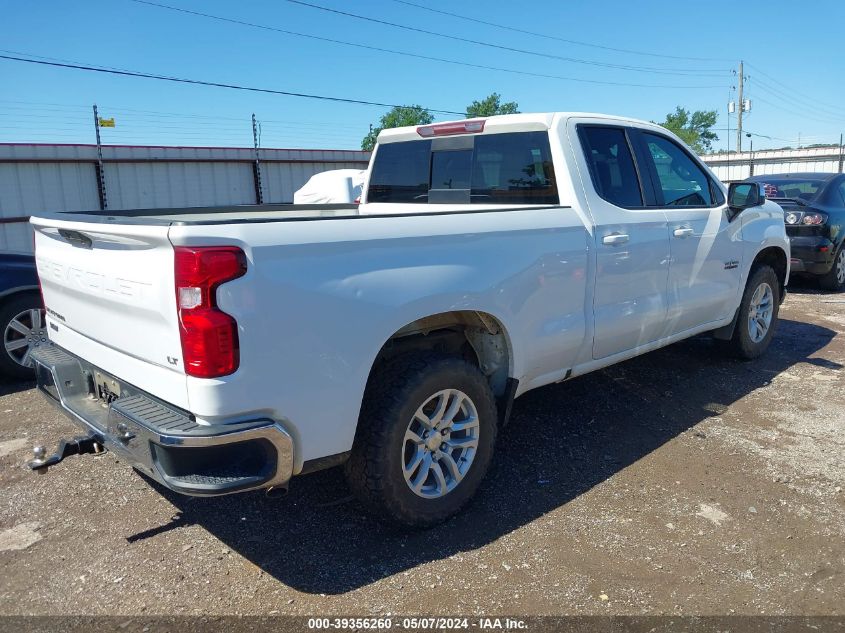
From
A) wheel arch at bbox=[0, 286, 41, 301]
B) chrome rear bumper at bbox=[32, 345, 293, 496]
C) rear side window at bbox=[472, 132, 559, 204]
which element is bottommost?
chrome rear bumper at bbox=[32, 345, 293, 496]

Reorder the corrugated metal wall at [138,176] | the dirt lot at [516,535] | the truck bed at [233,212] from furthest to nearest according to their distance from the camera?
the corrugated metal wall at [138,176] → the truck bed at [233,212] → the dirt lot at [516,535]

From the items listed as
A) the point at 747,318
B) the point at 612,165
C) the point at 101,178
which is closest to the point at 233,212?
the point at 612,165

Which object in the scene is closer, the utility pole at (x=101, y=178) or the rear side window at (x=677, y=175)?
the rear side window at (x=677, y=175)

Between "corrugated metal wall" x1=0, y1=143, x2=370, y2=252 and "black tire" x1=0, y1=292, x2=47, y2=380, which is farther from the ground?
"corrugated metal wall" x1=0, y1=143, x2=370, y2=252

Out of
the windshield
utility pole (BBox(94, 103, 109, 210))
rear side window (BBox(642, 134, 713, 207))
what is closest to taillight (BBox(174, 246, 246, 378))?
rear side window (BBox(642, 134, 713, 207))

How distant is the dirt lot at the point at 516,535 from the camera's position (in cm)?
286

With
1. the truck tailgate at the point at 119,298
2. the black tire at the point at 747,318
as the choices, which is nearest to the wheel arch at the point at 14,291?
the truck tailgate at the point at 119,298

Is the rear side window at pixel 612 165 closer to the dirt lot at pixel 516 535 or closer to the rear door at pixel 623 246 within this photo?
the rear door at pixel 623 246

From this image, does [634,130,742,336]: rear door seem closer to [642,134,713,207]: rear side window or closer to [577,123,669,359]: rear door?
[642,134,713,207]: rear side window

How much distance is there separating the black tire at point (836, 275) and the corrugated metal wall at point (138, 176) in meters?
12.8

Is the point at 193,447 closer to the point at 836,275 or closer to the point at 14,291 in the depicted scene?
the point at 14,291

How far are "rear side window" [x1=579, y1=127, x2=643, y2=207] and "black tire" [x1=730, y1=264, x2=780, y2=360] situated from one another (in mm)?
1955

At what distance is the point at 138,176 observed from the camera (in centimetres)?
1560

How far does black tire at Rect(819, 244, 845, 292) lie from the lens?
9617 mm
